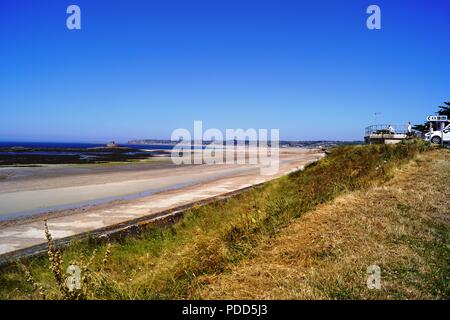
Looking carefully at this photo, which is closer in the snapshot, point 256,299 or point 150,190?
point 256,299

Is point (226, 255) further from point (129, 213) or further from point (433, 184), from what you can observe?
point (129, 213)

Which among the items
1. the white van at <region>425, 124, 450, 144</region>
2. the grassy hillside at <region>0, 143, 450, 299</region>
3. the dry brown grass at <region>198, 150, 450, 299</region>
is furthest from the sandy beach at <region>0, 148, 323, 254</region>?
the white van at <region>425, 124, 450, 144</region>

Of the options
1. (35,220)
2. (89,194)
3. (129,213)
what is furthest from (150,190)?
(35,220)

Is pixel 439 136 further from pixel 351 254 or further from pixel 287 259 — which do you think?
pixel 287 259

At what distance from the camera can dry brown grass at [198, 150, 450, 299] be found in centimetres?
444

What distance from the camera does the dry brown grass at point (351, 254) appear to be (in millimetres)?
4438

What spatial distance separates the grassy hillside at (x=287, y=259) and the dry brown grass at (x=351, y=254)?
1 centimetres

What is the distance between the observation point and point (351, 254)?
5.44 metres

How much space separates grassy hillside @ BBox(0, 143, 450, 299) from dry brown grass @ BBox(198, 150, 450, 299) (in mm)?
14

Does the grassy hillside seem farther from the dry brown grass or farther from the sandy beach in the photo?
the sandy beach

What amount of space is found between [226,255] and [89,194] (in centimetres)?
1503

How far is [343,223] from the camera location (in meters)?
6.72

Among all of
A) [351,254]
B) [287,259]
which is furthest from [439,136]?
[287,259]

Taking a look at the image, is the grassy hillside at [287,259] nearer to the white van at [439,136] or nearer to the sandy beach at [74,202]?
the sandy beach at [74,202]
